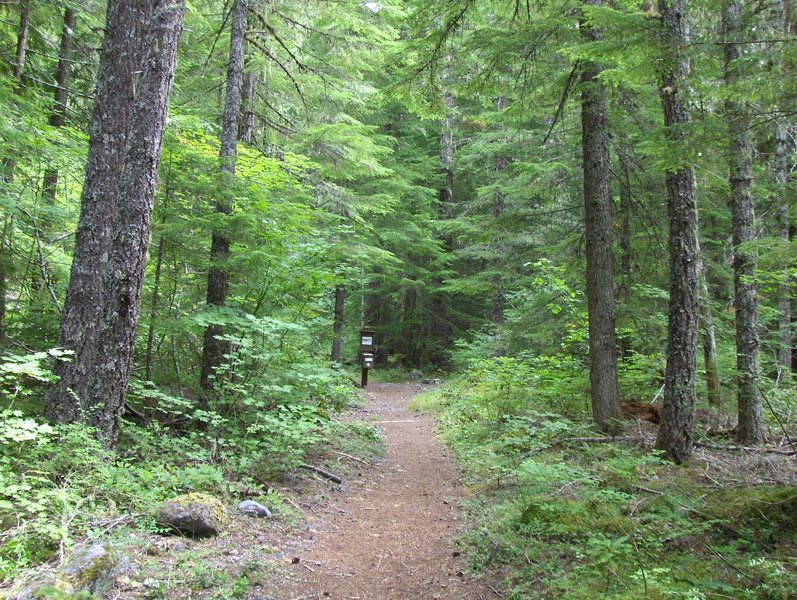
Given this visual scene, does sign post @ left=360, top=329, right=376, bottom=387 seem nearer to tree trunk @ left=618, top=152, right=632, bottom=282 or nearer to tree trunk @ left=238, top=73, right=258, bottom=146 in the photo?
tree trunk @ left=238, top=73, right=258, bottom=146

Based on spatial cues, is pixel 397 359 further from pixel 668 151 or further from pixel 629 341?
pixel 668 151

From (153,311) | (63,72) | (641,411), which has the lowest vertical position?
(641,411)

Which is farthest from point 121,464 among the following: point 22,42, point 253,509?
point 22,42

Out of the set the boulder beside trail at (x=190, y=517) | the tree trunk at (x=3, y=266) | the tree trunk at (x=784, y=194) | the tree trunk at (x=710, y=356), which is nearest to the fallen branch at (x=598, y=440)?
the tree trunk at (x=710, y=356)

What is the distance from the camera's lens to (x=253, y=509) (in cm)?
536

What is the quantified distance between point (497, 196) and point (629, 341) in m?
8.59

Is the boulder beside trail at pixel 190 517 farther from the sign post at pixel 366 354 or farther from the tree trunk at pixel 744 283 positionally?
the sign post at pixel 366 354

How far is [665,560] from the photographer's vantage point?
144 inches

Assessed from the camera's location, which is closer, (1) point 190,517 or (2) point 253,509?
(1) point 190,517

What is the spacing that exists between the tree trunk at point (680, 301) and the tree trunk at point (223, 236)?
20.6ft

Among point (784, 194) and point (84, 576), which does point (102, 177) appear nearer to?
point (84, 576)

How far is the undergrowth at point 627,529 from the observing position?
3.35m

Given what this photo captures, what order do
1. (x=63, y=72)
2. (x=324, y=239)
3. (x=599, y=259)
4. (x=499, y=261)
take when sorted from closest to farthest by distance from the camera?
(x=599, y=259) → (x=324, y=239) → (x=63, y=72) → (x=499, y=261)

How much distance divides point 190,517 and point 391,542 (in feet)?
6.91
